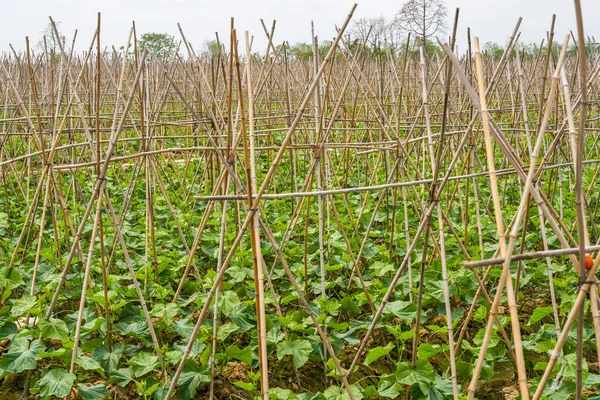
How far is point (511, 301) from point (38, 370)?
1604mm

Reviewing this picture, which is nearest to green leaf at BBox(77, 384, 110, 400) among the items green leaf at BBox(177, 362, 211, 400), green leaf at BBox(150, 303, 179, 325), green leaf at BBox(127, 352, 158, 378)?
green leaf at BBox(127, 352, 158, 378)

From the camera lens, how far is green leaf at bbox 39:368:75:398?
60.9 inches

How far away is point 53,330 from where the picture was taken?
1771 millimetres

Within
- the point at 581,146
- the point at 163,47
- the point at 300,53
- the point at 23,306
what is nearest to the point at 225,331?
the point at 23,306

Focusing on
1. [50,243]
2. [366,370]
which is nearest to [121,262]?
[50,243]

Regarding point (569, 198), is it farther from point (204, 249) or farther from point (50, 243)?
point (50, 243)

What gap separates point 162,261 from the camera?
2.48 m

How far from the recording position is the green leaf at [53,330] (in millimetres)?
1760

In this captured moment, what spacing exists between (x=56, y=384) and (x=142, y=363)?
265 millimetres

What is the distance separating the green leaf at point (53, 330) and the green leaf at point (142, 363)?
0.23 metres

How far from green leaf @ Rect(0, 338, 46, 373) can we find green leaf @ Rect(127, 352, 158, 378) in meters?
0.29

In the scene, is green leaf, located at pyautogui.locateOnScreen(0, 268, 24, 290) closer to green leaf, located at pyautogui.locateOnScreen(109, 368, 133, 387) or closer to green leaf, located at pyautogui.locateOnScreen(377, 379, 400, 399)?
green leaf, located at pyautogui.locateOnScreen(109, 368, 133, 387)

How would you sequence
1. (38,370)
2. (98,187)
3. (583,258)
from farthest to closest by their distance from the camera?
(38,370), (98,187), (583,258)

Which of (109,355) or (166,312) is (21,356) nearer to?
(109,355)
